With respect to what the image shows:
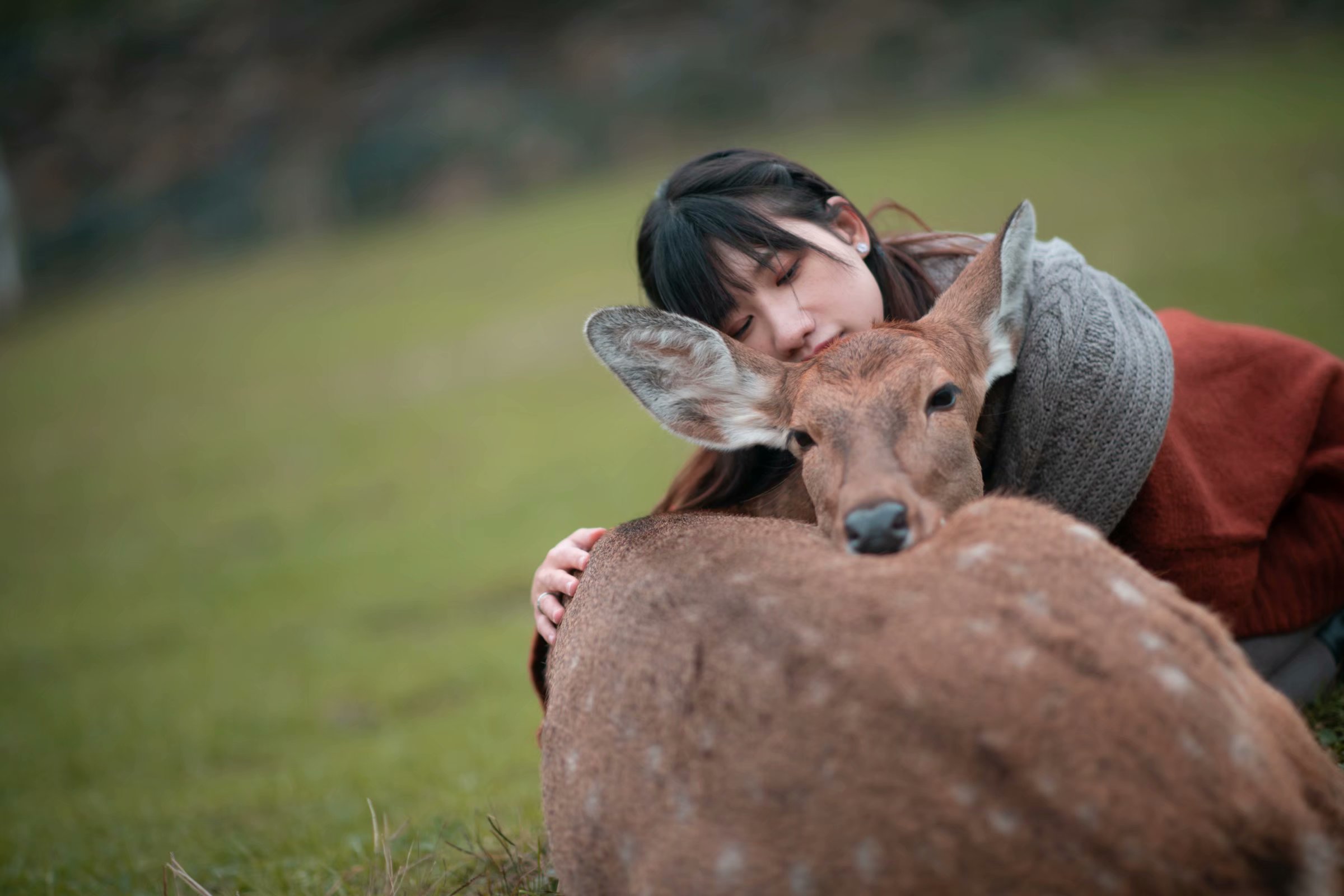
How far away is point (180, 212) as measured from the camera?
30.1 metres

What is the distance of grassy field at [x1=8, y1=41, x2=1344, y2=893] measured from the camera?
6.25 metres

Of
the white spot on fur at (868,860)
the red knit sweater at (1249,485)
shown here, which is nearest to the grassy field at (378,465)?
the red knit sweater at (1249,485)

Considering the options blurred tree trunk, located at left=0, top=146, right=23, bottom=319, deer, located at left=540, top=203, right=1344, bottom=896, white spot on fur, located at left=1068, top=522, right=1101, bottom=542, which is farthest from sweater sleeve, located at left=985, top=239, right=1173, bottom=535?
blurred tree trunk, located at left=0, top=146, right=23, bottom=319

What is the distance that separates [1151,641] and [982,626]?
322 mm

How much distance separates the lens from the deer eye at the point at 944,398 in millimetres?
3381

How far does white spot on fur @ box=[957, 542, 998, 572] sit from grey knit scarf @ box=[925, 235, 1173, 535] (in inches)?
37.2

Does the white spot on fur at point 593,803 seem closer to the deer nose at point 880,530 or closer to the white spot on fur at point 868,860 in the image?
the white spot on fur at point 868,860

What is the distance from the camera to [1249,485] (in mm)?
3828

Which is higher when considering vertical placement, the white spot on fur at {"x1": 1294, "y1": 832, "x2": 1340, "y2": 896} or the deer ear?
the deer ear

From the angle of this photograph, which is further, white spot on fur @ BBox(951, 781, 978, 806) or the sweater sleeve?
the sweater sleeve

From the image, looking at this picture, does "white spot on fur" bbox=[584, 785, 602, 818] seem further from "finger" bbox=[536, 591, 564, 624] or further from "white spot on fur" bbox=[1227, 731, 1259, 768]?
"white spot on fur" bbox=[1227, 731, 1259, 768]

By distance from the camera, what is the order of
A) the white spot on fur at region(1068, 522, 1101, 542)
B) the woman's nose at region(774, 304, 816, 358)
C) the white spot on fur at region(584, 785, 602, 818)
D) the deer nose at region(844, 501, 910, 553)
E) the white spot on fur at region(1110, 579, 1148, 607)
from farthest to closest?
the woman's nose at region(774, 304, 816, 358) < the deer nose at region(844, 501, 910, 553) < the white spot on fur at region(1068, 522, 1101, 542) < the white spot on fur at region(584, 785, 602, 818) < the white spot on fur at region(1110, 579, 1148, 607)

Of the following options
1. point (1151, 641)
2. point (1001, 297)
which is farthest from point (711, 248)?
point (1151, 641)

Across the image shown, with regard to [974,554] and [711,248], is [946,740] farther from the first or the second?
[711,248]
